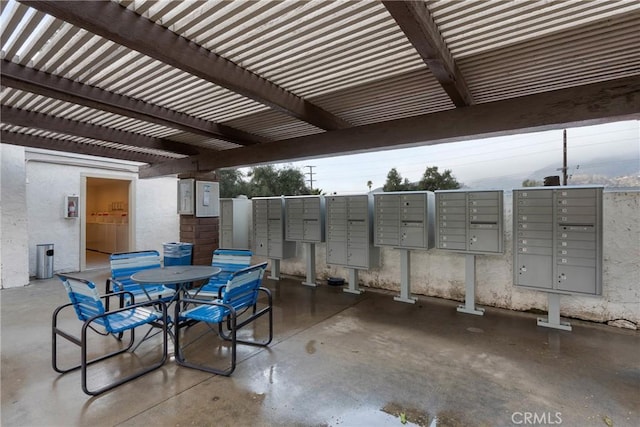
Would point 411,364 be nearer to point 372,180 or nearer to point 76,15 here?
point 76,15

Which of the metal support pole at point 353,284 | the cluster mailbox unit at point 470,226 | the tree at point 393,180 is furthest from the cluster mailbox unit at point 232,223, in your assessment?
the tree at point 393,180

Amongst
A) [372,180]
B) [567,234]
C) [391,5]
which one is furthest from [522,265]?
[372,180]

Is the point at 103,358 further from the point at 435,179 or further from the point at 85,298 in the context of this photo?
the point at 435,179

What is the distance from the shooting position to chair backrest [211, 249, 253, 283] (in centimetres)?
400

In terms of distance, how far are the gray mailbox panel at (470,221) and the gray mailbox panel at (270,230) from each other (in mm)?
2839

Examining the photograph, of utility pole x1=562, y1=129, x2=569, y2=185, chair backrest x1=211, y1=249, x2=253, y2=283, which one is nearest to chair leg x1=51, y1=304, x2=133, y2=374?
chair backrest x1=211, y1=249, x2=253, y2=283

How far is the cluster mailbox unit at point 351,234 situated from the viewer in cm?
496

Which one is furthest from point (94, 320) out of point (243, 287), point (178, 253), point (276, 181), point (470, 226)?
point (276, 181)

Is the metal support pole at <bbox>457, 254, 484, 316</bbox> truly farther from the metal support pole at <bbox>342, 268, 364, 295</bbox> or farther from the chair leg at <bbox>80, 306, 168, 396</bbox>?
the chair leg at <bbox>80, 306, 168, 396</bbox>

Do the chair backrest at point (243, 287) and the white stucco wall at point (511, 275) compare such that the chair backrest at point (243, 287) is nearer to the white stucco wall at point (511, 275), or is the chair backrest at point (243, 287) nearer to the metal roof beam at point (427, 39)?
the metal roof beam at point (427, 39)

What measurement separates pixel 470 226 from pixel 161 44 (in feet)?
12.7

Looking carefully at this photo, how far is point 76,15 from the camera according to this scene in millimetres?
1686

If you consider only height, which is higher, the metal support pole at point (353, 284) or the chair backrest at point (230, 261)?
the chair backrest at point (230, 261)

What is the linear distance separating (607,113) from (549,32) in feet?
3.74
